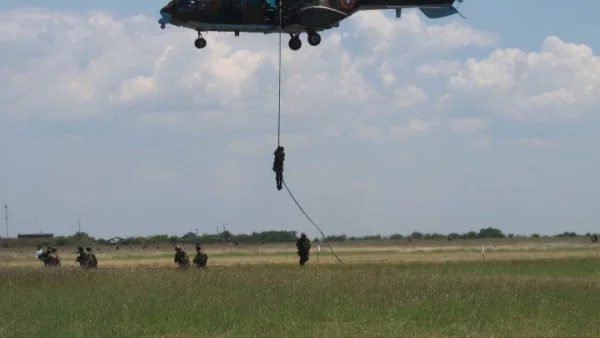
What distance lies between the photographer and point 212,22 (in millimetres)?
37156

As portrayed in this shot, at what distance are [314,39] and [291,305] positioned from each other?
577 inches

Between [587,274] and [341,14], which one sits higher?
[341,14]

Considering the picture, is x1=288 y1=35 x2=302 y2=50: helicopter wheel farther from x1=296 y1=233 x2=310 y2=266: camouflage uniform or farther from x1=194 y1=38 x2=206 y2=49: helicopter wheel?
x1=296 y1=233 x2=310 y2=266: camouflage uniform

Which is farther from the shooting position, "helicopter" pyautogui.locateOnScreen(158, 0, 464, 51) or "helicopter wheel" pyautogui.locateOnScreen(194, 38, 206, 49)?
"helicopter wheel" pyautogui.locateOnScreen(194, 38, 206, 49)

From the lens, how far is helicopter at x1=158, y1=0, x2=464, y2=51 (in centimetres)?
3600

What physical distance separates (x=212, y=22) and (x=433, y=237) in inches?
3228

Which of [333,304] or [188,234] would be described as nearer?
[333,304]

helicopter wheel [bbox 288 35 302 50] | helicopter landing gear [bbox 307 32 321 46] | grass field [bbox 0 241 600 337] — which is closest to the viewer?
grass field [bbox 0 241 600 337]

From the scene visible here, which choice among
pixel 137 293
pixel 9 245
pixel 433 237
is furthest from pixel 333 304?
pixel 433 237

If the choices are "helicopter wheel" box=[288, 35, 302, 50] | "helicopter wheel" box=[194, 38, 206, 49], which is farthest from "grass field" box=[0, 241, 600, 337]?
"helicopter wheel" box=[194, 38, 206, 49]

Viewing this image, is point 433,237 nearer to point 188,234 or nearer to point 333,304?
point 188,234

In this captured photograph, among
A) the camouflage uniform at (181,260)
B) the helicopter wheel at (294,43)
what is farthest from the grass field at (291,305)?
the helicopter wheel at (294,43)

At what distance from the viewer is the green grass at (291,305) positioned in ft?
70.7

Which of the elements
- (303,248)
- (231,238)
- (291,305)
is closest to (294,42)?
(303,248)
